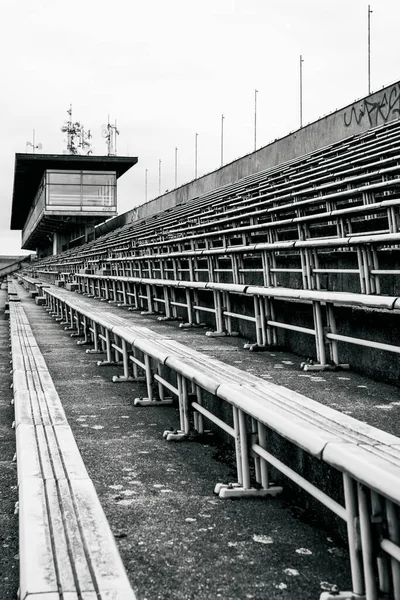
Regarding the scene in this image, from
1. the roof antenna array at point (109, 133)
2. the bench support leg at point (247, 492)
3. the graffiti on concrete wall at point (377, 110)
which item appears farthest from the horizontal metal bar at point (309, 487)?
the roof antenna array at point (109, 133)

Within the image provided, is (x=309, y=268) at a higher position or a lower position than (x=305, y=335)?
higher

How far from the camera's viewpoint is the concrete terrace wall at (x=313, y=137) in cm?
1260

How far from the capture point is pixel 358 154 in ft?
31.6

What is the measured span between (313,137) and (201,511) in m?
13.5

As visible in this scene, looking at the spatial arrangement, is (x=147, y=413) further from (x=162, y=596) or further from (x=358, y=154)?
(x=358, y=154)

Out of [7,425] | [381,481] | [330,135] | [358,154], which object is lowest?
[7,425]

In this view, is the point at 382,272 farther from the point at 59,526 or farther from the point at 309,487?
the point at 59,526

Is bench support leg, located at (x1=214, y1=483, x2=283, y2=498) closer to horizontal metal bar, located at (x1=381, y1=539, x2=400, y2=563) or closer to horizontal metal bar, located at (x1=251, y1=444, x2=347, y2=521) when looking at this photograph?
horizontal metal bar, located at (x1=251, y1=444, x2=347, y2=521)

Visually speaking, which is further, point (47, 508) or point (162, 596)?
point (47, 508)

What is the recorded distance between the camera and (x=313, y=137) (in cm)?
1505

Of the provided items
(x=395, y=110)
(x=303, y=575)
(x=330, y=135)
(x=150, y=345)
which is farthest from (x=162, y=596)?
(x=330, y=135)

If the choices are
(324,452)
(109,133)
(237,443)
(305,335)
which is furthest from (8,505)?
(109,133)

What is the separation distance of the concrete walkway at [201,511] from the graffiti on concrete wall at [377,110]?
917 centimetres

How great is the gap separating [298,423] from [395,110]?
1130cm
